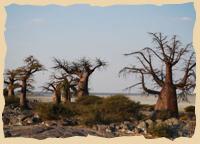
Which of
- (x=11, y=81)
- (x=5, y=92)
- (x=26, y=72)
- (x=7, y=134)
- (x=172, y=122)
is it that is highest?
(x=26, y=72)

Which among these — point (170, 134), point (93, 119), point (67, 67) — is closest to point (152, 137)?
point (170, 134)

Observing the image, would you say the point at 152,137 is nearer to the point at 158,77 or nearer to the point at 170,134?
the point at 170,134

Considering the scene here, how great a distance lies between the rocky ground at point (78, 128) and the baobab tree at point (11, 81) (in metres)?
0.22

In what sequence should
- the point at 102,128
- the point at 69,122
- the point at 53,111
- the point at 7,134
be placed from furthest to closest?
1. the point at 53,111
2. the point at 69,122
3. the point at 102,128
4. the point at 7,134

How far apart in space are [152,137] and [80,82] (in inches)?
49.8

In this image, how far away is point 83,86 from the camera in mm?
8961

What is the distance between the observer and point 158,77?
900 cm

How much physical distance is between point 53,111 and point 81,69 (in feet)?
2.26

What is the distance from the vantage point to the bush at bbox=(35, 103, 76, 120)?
28.8 ft

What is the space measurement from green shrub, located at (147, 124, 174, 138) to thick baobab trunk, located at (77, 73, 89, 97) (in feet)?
3.31

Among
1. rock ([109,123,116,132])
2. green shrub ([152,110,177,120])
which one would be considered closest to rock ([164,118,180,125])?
green shrub ([152,110,177,120])

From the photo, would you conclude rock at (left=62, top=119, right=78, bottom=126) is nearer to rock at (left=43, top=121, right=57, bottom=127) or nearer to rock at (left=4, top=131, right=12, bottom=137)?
rock at (left=43, top=121, right=57, bottom=127)

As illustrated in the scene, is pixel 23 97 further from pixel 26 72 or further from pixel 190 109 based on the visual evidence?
pixel 190 109

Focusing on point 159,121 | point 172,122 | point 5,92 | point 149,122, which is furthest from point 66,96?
point 172,122
